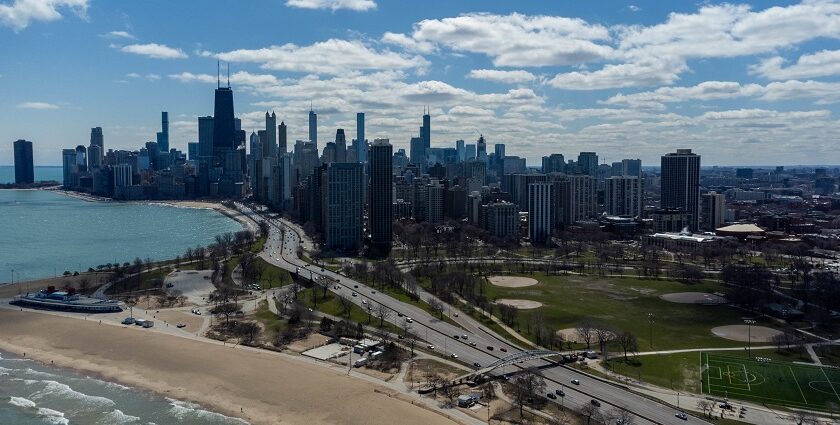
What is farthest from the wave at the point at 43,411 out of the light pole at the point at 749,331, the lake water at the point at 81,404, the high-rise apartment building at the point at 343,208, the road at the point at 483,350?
the high-rise apartment building at the point at 343,208

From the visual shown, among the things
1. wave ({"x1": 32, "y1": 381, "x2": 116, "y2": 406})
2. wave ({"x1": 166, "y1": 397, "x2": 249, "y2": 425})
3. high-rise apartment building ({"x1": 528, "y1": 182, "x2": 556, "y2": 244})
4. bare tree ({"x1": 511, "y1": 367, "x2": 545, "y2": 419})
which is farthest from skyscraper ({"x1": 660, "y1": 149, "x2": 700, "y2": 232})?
wave ({"x1": 32, "y1": 381, "x2": 116, "y2": 406})

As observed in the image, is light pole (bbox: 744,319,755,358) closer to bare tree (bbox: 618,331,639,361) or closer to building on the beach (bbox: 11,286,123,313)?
bare tree (bbox: 618,331,639,361)

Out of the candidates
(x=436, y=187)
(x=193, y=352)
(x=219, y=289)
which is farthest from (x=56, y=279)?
(x=436, y=187)

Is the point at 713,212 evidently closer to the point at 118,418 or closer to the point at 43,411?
the point at 118,418

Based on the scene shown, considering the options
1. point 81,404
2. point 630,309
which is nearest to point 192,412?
point 81,404

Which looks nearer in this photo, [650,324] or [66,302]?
[650,324]

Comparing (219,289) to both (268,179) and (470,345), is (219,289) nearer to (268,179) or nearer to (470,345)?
(470,345)

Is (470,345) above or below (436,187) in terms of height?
below
